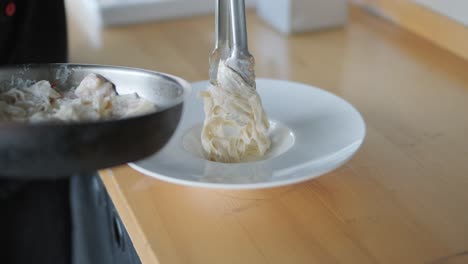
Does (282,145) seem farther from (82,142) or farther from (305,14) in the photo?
(305,14)

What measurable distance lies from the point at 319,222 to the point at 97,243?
49cm

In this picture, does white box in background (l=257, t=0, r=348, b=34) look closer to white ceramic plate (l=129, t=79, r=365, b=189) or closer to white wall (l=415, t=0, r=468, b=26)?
white wall (l=415, t=0, r=468, b=26)

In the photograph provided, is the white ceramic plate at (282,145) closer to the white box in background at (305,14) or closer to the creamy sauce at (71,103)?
the creamy sauce at (71,103)

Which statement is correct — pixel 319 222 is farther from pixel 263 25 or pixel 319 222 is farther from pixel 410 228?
pixel 263 25

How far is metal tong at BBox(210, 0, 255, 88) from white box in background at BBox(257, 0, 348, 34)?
476mm

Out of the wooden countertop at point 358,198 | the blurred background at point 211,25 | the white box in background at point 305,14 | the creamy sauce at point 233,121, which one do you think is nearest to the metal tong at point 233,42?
the creamy sauce at point 233,121

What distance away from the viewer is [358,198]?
0.73m

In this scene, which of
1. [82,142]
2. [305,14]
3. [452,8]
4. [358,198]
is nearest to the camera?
[82,142]

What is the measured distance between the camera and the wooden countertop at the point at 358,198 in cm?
65

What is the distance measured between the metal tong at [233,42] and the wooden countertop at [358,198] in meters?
0.15

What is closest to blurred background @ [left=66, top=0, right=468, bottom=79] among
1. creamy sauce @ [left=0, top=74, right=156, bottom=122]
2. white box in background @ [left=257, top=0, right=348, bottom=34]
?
white box in background @ [left=257, top=0, right=348, bottom=34]

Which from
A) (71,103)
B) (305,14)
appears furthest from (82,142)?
(305,14)

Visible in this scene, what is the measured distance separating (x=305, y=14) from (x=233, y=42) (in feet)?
1.69

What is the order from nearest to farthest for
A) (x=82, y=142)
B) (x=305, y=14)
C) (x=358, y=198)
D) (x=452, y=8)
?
1. (x=82, y=142)
2. (x=358, y=198)
3. (x=452, y=8)
4. (x=305, y=14)
